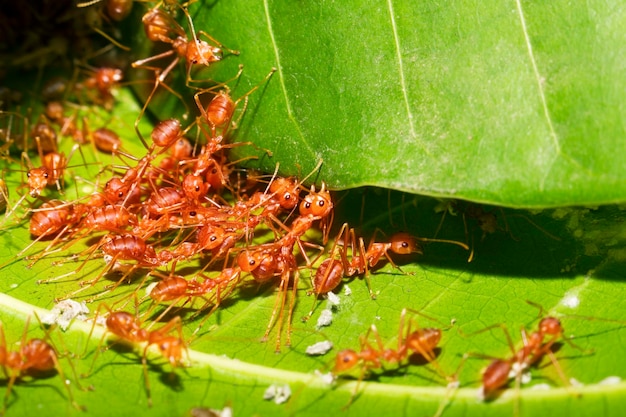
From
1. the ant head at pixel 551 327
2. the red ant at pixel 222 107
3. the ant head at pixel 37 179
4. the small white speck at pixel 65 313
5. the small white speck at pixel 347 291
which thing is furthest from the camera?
the ant head at pixel 37 179

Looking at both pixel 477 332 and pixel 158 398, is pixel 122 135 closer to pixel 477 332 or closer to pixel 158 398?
pixel 158 398

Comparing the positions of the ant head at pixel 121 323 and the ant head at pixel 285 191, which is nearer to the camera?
the ant head at pixel 121 323

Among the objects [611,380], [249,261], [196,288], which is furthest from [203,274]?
[611,380]

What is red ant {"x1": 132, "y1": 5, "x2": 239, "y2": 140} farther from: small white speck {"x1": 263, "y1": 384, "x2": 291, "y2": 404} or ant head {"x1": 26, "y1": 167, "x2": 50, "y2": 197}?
small white speck {"x1": 263, "y1": 384, "x2": 291, "y2": 404}

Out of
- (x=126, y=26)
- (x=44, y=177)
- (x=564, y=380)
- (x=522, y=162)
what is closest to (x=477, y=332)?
(x=564, y=380)

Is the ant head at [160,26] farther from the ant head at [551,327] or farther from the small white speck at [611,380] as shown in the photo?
the small white speck at [611,380]

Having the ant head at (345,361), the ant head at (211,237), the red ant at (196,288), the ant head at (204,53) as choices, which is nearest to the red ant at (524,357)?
the ant head at (345,361)

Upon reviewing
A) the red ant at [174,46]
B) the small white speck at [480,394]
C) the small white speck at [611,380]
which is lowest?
the small white speck at [480,394]

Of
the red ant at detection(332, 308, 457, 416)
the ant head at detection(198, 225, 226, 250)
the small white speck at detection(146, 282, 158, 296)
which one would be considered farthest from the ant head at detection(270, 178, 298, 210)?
the red ant at detection(332, 308, 457, 416)
